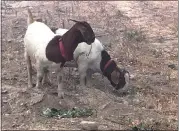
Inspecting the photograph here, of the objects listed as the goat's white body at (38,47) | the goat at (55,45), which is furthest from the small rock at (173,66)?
the goat at (55,45)

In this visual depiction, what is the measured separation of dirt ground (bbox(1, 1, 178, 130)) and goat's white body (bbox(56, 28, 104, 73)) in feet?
1.45

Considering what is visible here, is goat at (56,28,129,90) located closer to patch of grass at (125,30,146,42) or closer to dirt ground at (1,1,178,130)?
dirt ground at (1,1,178,130)

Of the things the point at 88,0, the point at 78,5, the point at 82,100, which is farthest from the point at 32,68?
the point at 88,0

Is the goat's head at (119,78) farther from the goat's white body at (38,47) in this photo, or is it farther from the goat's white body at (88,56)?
the goat's white body at (38,47)

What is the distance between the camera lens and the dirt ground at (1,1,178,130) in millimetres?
7129

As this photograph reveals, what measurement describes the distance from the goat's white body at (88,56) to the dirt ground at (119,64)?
1.45ft

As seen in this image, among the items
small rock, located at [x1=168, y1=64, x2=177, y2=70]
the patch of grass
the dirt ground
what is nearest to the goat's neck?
the dirt ground

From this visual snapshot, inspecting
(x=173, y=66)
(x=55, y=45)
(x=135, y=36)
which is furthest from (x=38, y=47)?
(x=135, y=36)

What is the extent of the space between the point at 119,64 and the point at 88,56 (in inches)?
79.7

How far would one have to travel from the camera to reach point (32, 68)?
9.61 meters

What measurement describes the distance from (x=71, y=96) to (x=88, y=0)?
9.86 m

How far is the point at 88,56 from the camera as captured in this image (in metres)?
9.10

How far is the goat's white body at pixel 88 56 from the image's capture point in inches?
356

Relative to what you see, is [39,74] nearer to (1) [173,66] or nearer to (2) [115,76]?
(2) [115,76]
